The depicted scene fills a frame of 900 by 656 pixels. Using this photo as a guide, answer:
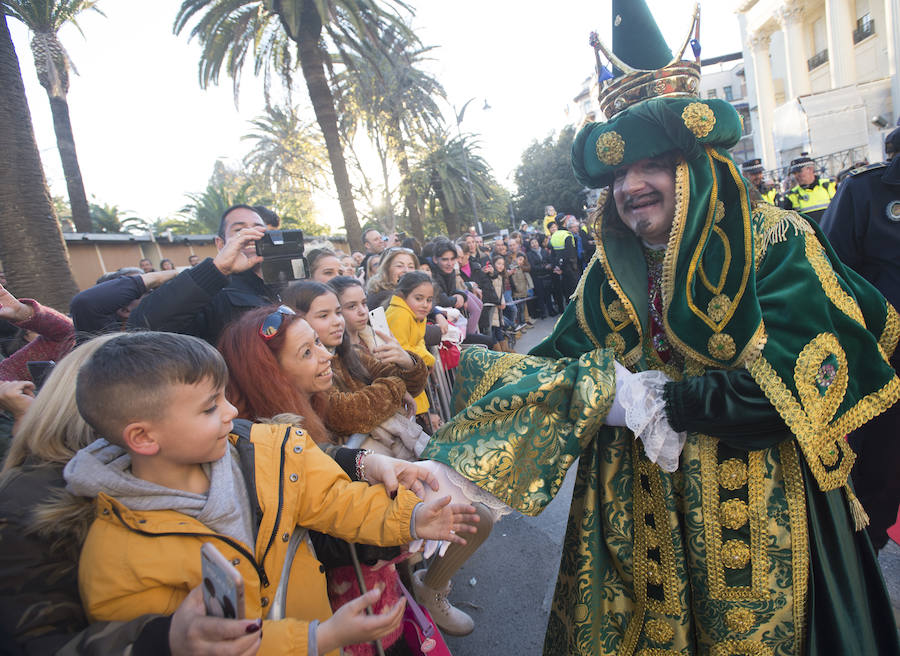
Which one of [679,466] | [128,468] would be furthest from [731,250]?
[128,468]

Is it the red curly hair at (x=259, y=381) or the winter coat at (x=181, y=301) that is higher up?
the winter coat at (x=181, y=301)

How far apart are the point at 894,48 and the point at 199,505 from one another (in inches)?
1012

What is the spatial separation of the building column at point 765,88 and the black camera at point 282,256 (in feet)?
92.6

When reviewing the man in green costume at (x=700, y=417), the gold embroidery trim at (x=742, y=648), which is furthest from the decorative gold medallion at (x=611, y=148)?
the gold embroidery trim at (x=742, y=648)

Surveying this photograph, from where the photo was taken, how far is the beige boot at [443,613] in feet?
8.41

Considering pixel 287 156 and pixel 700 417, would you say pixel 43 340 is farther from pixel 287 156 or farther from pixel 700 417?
pixel 287 156

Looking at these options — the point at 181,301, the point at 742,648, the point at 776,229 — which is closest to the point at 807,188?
the point at 776,229

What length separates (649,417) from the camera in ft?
4.97

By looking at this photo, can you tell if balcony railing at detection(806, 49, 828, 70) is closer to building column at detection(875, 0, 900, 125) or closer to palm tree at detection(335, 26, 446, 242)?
building column at detection(875, 0, 900, 125)

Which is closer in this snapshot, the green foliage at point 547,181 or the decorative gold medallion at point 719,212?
the decorative gold medallion at point 719,212

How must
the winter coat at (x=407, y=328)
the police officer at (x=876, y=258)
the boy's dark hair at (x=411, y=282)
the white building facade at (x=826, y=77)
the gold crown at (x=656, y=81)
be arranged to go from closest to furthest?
1. the gold crown at (x=656, y=81)
2. the police officer at (x=876, y=258)
3. the winter coat at (x=407, y=328)
4. the boy's dark hair at (x=411, y=282)
5. the white building facade at (x=826, y=77)

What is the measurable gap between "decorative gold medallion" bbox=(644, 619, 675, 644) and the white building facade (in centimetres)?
2228

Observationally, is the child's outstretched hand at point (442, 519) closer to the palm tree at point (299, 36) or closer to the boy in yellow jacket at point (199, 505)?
the boy in yellow jacket at point (199, 505)

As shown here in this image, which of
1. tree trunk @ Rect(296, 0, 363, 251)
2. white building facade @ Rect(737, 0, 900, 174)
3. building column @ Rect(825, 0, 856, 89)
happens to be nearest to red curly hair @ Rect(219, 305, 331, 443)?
tree trunk @ Rect(296, 0, 363, 251)
